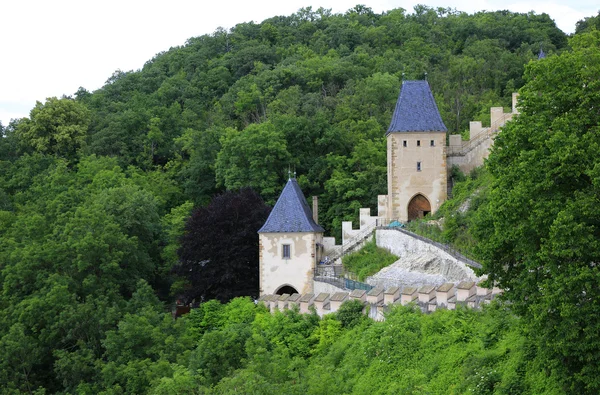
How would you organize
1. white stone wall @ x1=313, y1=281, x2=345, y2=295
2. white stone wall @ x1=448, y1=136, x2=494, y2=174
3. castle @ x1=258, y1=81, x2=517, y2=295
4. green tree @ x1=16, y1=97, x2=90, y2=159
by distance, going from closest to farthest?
white stone wall @ x1=313, y1=281, x2=345, y2=295, castle @ x1=258, y1=81, x2=517, y2=295, white stone wall @ x1=448, y1=136, x2=494, y2=174, green tree @ x1=16, y1=97, x2=90, y2=159

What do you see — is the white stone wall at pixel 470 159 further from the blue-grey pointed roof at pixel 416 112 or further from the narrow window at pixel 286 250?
the narrow window at pixel 286 250

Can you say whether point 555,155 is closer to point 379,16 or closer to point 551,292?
point 551,292

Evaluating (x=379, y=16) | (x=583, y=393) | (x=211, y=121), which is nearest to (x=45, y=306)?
(x=583, y=393)

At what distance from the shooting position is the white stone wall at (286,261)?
43500 millimetres

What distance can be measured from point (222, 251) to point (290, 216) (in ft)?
10.7

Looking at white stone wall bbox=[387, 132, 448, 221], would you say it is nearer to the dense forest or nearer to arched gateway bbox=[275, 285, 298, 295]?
arched gateway bbox=[275, 285, 298, 295]

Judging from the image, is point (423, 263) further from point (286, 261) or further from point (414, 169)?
point (414, 169)

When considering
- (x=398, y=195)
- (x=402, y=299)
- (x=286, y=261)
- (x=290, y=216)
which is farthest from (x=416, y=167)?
(x=402, y=299)

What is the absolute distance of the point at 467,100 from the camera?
6525 centimetres

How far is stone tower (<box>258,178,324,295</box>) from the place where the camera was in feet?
143

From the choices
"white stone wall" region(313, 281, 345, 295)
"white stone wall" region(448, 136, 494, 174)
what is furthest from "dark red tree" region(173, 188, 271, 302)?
"white stone wall" region(448, 136, 494, 174)

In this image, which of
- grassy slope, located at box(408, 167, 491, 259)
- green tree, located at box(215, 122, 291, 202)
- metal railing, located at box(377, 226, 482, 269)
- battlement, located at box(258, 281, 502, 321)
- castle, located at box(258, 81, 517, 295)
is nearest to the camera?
battlement, located at box(258, 281, 502, 321)

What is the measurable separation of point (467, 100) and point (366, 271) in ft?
90.5

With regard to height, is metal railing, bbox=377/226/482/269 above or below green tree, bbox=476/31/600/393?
below
